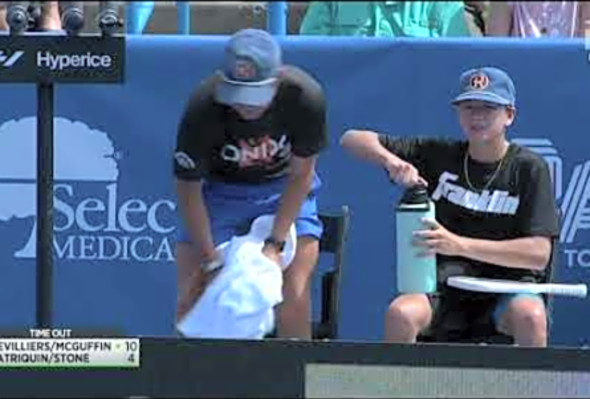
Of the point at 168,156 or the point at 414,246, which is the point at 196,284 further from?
the point at 168,156

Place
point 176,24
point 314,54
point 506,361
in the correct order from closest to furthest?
point 506,361 < point 314,54 < point 176,24

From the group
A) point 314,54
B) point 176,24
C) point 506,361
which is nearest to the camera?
point 506,361

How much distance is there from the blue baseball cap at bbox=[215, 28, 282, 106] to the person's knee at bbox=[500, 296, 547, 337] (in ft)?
3.95

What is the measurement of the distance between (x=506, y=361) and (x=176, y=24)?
3.64 m

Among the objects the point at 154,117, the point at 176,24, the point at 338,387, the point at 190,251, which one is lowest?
the point at 338,387

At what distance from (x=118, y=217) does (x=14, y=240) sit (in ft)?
1.51

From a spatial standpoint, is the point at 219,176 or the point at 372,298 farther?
the point at 372,298

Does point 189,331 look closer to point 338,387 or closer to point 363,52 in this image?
point 338,387

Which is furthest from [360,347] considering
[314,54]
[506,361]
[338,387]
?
[314,54]

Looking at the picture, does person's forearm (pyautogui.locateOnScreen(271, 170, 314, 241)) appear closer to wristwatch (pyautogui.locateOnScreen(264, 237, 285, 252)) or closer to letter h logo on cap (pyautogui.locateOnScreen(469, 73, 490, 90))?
wristwatch (pyautogui.locateOnScreen(264, 237, 285, 252))

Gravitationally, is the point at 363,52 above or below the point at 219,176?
above

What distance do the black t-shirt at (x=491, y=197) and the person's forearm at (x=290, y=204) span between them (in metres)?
0.60

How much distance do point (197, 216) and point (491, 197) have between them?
1152mm

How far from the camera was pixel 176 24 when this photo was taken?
8578 mm
